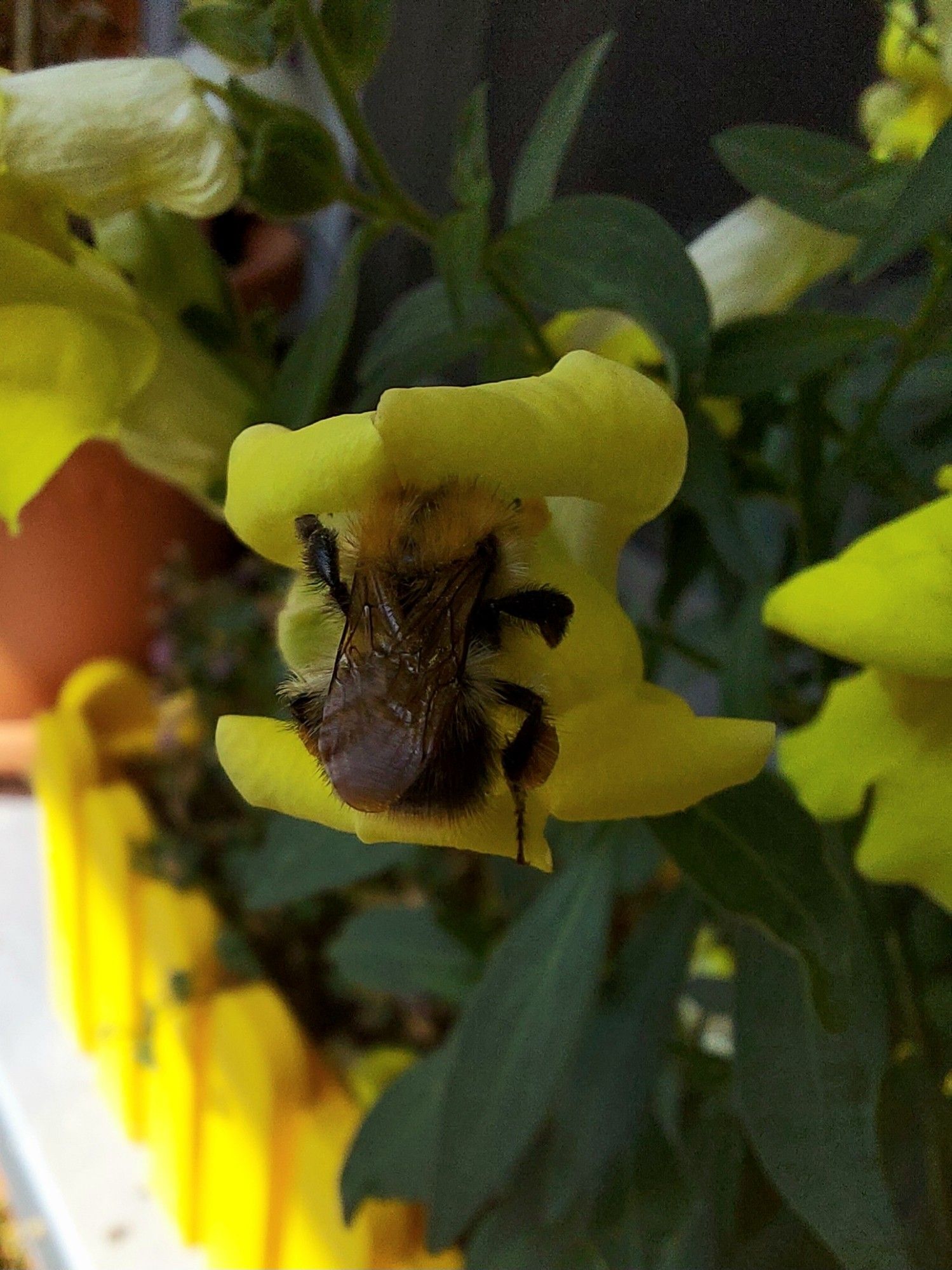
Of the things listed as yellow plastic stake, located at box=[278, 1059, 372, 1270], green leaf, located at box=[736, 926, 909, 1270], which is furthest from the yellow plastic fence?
green leaf, located at box=[736, 926, 909, 1270]

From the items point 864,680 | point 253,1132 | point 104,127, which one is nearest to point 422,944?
point 253,1132

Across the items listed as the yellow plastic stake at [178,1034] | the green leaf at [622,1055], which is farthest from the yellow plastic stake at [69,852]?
the green leaf at [622,1055]

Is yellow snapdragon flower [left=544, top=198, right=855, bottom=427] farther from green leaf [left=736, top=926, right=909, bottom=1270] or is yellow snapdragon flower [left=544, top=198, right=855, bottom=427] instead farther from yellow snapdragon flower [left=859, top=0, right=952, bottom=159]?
green leaf [left=736, top=926, right=909, bottom=1270]

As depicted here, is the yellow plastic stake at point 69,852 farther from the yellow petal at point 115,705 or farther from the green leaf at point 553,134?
the green leaf at point 553,134

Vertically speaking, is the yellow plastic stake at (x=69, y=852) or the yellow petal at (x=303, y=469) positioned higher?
the yellow petal at (x=303, y=469)

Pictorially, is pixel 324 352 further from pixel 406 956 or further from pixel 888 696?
pixel 406 956
